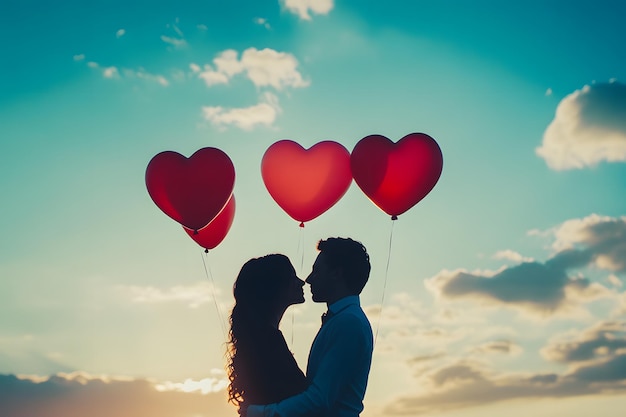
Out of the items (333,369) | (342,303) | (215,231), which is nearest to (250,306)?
(342,303)

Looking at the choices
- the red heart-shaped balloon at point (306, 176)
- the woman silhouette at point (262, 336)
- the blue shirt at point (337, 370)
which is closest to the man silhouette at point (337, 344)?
the blue shirt at point (337, 370)

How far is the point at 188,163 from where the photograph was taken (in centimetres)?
885

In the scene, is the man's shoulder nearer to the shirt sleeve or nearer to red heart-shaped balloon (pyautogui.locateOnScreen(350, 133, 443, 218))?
the shirt sleeve

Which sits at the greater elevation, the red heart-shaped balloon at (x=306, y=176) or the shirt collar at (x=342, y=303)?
the red heart-shaped balloon at (x=306, y=176)

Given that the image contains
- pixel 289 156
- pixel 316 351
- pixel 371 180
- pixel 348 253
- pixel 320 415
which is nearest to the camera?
pixel 320 415

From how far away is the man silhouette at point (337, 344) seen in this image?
180 inches

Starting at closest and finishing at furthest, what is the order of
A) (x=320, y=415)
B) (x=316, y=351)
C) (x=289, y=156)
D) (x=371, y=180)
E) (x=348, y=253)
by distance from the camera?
(x=320, y=415), (x=316, y=351), (x=348, y=253), (x=371, y=180), (x=289, y=156)

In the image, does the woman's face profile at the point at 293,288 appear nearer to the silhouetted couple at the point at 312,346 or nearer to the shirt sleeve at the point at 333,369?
the silhouetted couple at the point at 312,346

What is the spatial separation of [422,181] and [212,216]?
2.81 meters

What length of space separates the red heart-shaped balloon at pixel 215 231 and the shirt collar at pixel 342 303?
181 inches

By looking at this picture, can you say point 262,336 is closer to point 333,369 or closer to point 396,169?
point 333,369

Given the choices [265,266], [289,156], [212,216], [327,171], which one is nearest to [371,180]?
[327,171]

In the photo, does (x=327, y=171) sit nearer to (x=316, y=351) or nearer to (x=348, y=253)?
(x=348, y=253)

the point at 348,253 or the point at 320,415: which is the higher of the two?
the point at 348,253
